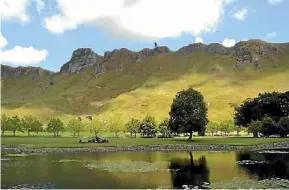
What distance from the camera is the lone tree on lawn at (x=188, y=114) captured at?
124m

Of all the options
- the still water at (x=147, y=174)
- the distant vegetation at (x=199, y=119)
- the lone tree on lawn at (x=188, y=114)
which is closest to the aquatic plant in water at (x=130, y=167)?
the still water at (x=147, y=174)

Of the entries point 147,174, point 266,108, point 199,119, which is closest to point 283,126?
point 266,108

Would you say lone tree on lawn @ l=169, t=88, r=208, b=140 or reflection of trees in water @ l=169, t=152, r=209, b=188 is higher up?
lone tree on lawn @ l=169, t=88, r=208, b=140

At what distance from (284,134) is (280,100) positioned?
55.8 feet

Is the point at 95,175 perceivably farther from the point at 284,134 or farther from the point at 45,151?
the point at 284,134

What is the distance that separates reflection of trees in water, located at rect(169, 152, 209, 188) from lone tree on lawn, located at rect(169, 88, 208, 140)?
4944cm

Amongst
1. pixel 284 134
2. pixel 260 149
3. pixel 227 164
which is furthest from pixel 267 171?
pixel 284 134

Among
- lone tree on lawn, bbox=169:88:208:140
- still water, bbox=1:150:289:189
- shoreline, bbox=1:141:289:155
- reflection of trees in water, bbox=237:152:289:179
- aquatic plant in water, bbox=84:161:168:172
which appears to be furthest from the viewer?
lone tree on lawn, bbox=169:88:208:140

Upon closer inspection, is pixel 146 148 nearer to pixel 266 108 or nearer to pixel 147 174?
pixel 147 174

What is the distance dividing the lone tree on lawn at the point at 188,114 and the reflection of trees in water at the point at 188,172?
49444 millimetres

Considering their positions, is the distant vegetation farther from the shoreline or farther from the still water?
the still water

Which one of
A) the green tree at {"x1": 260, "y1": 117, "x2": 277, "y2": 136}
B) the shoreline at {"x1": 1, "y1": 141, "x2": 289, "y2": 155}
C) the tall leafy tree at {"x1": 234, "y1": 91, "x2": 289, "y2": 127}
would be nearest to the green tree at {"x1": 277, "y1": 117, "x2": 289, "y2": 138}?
the green tree at {"x1": 260, "y1": 117, "x2": 277, "y2": 136}

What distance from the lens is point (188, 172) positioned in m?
57.7

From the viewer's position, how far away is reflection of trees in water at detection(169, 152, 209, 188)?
158ft
